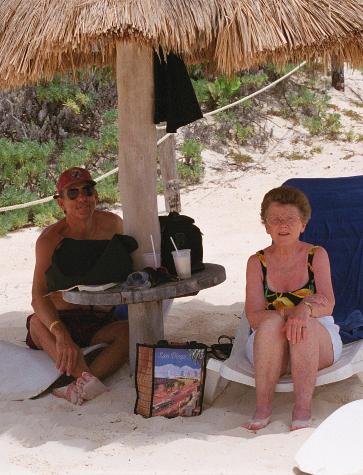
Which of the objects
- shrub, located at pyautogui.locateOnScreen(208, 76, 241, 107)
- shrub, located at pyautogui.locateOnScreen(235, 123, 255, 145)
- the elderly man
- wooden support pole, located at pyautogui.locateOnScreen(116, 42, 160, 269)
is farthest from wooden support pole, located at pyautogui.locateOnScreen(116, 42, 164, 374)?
shrub, located at pyautogui.locateOnScreen(208, 76, 241, 107)

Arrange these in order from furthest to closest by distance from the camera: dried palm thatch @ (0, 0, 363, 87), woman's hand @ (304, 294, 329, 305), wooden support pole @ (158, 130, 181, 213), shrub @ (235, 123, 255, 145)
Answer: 1. shrub @ (235, 123, 255, 145)
2. wooden support pole @ (158, 130, 181, 213)
3. woman's hand @ (304, 294, 329, 305)
4. dried palm thatch @ (0, 0, 363, 87)

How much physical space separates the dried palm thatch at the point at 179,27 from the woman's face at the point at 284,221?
0.65m

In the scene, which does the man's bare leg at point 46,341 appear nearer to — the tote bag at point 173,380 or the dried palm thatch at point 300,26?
the tote bag at point 173,380

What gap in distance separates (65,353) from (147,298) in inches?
25.6

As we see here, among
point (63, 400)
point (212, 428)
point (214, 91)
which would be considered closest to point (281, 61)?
point (212, 428)

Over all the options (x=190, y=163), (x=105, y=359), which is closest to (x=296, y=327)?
(x=105, y=359)

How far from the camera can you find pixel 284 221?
3201 millimetres

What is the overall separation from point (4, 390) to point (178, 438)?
1135 mm

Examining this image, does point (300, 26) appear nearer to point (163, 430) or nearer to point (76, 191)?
point (76, 191)

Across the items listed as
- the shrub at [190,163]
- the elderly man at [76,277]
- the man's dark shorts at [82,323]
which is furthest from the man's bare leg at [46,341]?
the shrub at [190,163]

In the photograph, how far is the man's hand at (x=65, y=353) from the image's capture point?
3.56 metres

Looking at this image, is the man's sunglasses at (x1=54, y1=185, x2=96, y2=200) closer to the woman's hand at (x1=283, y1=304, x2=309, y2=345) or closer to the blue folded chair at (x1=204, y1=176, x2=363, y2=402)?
the blue folded chair at (x1=204, y1=176, x2=363, y2=402)

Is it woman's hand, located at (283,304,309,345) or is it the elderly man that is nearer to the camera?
woman's hand, located at (283,304,309,345)

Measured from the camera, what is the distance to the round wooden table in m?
3.14
